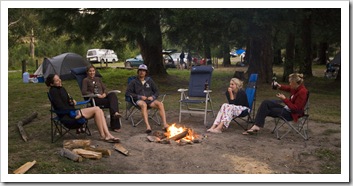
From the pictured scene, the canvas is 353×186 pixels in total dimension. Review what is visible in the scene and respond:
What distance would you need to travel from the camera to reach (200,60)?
24.9m

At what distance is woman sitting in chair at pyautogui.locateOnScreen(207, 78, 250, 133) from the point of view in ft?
19.7

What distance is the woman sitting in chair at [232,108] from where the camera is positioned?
5992mm

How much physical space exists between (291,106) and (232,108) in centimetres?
86

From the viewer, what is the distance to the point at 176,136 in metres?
5.37

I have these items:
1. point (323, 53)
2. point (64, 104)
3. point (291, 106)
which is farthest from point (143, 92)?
point (323, 53)

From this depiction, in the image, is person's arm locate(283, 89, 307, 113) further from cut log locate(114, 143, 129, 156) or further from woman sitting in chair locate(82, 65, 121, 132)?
woman sitting in chair locate(82, 65, 121, 132)

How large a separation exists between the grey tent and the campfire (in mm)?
9790

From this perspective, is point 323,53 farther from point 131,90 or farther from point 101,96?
point 101,96

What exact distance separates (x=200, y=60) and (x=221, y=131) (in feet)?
62.5

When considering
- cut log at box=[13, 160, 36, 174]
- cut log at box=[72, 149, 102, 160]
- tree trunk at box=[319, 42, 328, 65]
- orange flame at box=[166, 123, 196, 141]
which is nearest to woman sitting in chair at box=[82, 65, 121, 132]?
orange flame at box=[166, 123, 196, 141]

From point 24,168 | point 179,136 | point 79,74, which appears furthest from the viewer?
point 79,74

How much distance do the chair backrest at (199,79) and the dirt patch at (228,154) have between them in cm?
102

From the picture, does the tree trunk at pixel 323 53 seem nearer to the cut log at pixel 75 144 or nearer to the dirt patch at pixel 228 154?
the dirt patch at pixel 228 154

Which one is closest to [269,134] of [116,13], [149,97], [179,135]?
[179,135]
